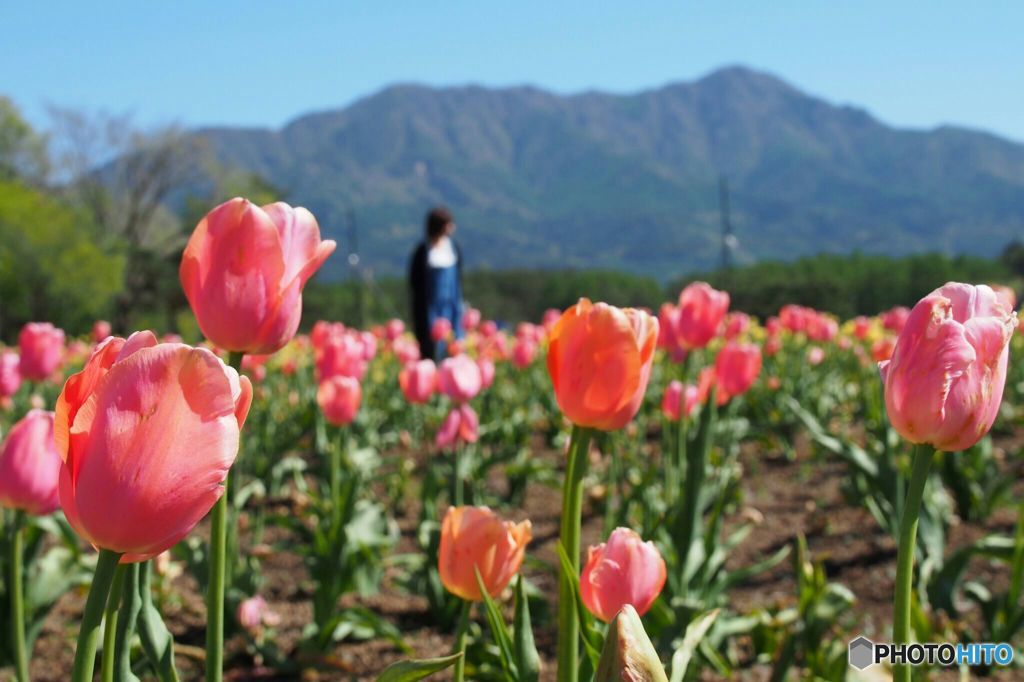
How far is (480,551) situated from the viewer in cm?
139

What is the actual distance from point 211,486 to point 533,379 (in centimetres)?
719

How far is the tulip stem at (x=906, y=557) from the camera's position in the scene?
1.05 m

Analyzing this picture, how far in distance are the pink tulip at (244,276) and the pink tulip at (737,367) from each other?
92.4 inches

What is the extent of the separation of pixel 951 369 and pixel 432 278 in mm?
6859

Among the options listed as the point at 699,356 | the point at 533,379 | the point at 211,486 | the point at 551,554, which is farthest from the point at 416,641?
the point at 699,356

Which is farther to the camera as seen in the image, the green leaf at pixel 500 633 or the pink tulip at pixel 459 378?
the pink tulip at pixel 459 378

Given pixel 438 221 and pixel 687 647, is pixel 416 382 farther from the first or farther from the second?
pixel 438 221

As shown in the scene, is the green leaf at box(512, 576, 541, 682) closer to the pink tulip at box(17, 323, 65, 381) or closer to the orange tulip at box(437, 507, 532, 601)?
the orange tulip at box(437, 507, 532, 601)

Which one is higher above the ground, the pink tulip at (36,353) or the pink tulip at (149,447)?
the pink tulip at (149,447)

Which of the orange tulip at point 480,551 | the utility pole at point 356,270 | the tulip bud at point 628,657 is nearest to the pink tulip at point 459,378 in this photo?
the orange tulip at point 480,551

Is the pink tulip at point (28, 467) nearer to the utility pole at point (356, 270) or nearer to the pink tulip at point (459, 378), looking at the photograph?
the pink tulip at point (459, 378)

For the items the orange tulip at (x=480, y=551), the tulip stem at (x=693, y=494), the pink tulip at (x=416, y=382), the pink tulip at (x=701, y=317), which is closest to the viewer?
the orange tulip at (x=480, y=551)

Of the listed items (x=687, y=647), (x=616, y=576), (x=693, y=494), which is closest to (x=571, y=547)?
(x=616, y=576)

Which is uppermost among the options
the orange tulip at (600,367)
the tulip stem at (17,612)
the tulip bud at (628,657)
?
the orange tulip at (600,367)
